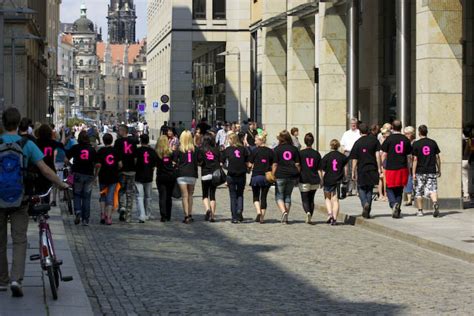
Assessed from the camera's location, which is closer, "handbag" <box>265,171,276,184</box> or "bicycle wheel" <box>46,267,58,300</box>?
"bicycle wheel" <box>46,267,58,300</box>

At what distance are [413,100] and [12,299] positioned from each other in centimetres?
2471

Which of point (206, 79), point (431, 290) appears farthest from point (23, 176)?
point (206, 79)

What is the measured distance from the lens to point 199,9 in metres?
79.0

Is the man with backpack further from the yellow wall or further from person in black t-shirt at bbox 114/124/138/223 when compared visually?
the yellow wall

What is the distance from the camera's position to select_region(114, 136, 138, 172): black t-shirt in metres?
22.0

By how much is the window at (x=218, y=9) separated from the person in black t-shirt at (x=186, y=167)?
56.8 metres

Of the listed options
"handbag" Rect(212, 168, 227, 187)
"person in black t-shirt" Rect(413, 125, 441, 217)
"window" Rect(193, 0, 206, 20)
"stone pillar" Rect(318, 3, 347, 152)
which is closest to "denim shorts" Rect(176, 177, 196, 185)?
"handbag" Rect(212, 168, 227, 187)

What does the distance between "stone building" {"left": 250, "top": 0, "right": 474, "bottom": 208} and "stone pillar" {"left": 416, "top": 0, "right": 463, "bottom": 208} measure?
21 millimetres

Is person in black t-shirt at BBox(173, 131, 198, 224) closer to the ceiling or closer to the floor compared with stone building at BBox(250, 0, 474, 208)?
closer to the floor

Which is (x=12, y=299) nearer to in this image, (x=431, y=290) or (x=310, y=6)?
(x=431, y=290)

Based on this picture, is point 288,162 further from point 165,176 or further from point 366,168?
point 165,176

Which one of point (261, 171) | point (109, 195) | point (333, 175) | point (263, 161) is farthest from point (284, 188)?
point (109, 195)

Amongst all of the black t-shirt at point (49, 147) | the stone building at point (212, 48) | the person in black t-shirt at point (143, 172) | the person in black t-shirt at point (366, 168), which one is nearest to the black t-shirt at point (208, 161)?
the person in black t-shirt at point (143, 172)

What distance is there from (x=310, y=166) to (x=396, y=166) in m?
1.63
